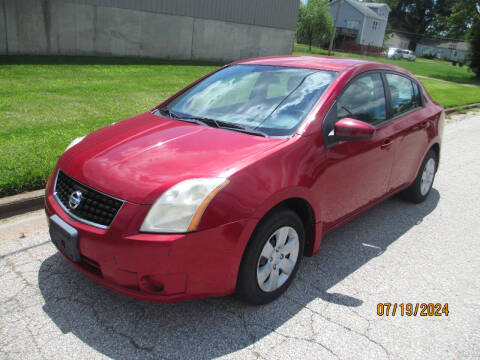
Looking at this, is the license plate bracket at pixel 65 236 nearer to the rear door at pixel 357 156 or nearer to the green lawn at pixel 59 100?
the rear door at pixel 357 156

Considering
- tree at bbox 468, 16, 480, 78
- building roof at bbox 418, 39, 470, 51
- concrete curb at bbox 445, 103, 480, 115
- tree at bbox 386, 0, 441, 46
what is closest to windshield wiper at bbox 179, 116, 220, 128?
concrete curb at bbox 445, 103, 480, 115

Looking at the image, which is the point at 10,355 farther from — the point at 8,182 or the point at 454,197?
the point at 454,197

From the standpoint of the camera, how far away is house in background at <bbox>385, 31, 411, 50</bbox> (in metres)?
86.4

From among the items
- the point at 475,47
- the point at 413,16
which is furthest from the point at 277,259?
the point at 413,16

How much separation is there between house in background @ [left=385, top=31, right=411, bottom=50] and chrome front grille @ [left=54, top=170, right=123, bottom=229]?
299ft

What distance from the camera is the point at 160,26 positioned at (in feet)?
55.3

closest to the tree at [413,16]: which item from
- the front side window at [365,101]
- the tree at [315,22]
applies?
the tree at [315,22]

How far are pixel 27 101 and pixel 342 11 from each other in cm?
6907

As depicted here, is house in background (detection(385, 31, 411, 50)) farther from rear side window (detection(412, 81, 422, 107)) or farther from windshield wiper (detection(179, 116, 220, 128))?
windshield wiper (detection(179, 116, 220, 128))

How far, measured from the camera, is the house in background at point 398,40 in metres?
86.4

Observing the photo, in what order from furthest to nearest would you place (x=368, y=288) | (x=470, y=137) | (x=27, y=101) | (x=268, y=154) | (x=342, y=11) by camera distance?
1. (x=342, y=11)
2. (x=470, y=137)
3. (x=27, y=101)
4. (x=368, y=288)
5. (x=268, y=154)

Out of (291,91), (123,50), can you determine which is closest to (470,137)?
(291,91)
